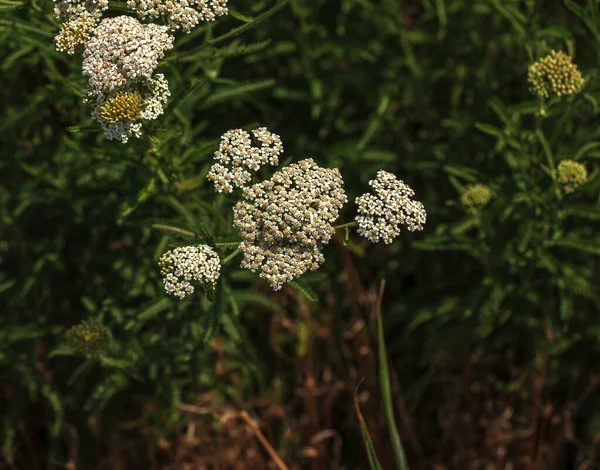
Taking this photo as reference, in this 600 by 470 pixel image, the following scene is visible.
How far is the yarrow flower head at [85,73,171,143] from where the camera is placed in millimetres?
3881

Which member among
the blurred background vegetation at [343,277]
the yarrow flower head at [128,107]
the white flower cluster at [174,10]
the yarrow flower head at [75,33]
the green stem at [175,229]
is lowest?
the blurred background vegetation at [343,277]

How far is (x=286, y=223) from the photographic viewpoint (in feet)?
12.6

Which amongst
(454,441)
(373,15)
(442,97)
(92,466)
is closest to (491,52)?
(442,97)

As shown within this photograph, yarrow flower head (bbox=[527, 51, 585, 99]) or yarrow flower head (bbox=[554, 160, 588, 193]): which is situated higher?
yarrow flower head (bbox=[527, 51, 585, 99])

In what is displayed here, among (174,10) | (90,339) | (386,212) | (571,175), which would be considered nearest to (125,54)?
(174,10)

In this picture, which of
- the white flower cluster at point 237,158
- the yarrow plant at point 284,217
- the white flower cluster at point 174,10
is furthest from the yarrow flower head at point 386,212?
the white flower cluster at point 174,10

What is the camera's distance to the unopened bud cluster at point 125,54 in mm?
3877

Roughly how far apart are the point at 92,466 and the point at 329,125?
144 inches

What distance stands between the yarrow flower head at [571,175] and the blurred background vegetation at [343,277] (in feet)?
0.87

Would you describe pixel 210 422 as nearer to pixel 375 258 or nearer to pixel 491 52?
pixel 375 258

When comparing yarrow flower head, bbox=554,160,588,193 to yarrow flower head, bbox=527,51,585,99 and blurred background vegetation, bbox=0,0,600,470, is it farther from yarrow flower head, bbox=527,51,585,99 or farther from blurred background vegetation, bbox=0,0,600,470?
yarrow flower head, bbox=527,51,585,99

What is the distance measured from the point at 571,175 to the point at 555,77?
0.63 meters

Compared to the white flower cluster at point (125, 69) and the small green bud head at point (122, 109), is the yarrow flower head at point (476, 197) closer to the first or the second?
the white flower cluster at point (125, 69)

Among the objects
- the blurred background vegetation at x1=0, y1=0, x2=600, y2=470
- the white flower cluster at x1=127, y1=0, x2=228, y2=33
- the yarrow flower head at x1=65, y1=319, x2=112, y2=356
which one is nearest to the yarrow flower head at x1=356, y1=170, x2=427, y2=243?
the white flower cluster at x1=127, y1=0, x2=228, y2=33
